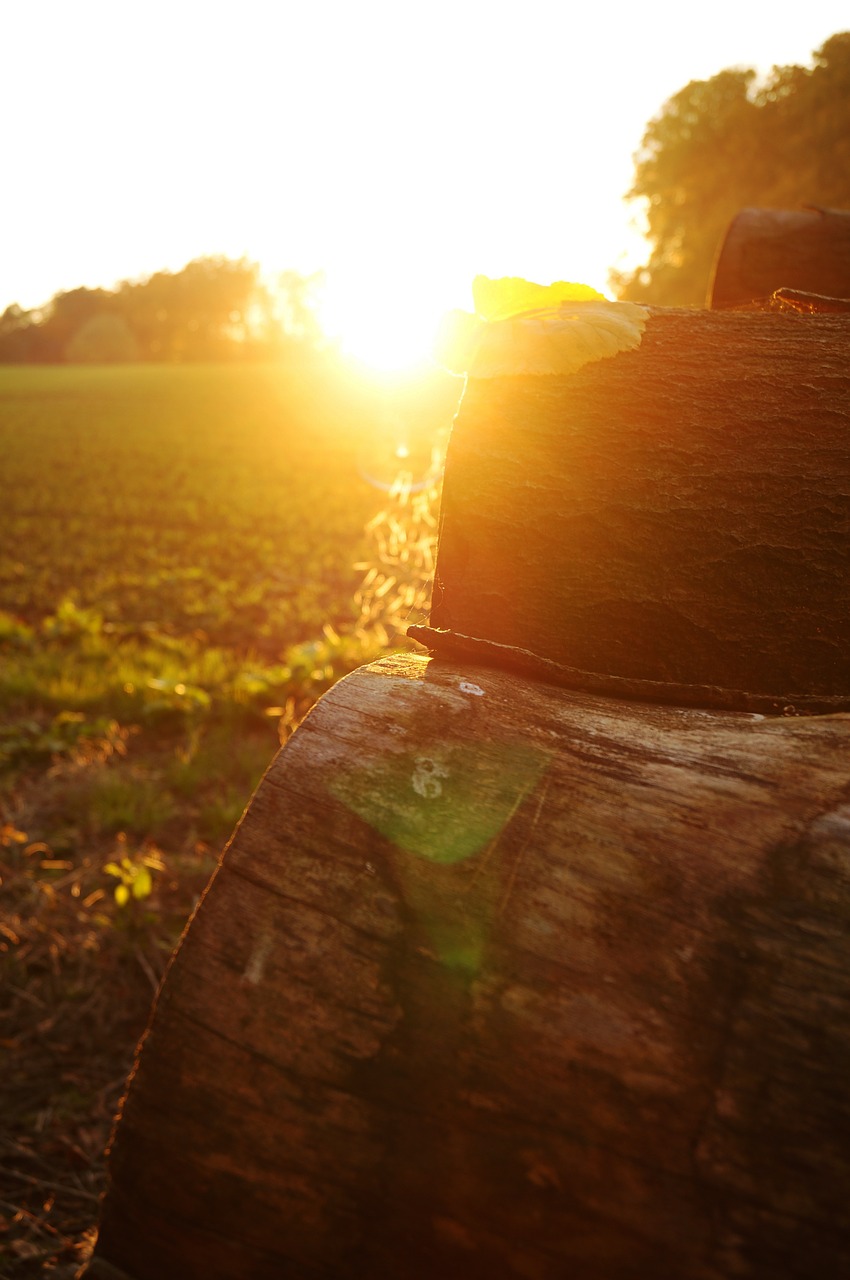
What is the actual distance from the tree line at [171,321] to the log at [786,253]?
69.7m

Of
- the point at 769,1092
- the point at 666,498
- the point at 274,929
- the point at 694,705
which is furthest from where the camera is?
the point at 666,498

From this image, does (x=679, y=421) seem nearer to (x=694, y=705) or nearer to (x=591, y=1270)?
(x=694, y=705)

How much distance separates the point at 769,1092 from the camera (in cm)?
78

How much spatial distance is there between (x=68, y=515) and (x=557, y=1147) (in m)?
16.4

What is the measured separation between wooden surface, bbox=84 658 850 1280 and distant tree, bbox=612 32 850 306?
46.2 feet

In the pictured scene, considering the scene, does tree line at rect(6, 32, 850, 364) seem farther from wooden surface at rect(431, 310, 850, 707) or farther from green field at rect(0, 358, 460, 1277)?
wooden surface at rect(431, 310, 850, 707)

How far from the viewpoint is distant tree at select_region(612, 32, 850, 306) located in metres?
13.1

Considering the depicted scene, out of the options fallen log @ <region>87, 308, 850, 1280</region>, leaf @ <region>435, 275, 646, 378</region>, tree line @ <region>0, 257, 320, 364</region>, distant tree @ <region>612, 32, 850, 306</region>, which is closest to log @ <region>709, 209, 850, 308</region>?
leaf @ <region>435, 275, 646, 378</region>

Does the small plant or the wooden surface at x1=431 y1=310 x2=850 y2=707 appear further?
the small plant

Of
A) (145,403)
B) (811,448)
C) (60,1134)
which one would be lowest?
(60,1134)

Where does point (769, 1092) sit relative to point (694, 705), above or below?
below

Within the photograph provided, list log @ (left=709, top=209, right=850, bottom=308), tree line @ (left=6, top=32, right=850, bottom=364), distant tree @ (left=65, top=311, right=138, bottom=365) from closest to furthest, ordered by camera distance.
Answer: log @ (left=709, top=209, right=850, bottom=308) < tree line @ (left=6, top=32, right=850, bottom=364) < distant tree @ (left=65, top=311, right=138, bottom=365)

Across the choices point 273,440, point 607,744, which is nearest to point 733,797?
point 607,744

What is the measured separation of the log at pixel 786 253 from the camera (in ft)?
7.93
